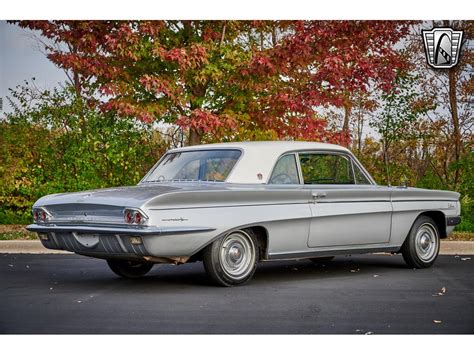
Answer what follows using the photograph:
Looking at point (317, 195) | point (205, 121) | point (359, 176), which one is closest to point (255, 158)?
point (317, 195)

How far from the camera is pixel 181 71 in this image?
15.0 metres

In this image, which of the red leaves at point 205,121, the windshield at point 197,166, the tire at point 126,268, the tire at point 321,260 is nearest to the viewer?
the windshield at point 197,166

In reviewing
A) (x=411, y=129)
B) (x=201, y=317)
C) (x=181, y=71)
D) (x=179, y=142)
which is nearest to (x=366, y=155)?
(x=411, y=129)

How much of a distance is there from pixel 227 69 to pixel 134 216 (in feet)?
23.8

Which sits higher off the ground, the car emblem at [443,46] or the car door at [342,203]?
the car emblem at [443,46]

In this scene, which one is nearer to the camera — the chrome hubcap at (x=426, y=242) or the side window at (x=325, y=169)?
the side window at (x=325, y=169)

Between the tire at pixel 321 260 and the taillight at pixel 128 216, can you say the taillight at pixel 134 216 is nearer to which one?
the taillight at pixel 128 216

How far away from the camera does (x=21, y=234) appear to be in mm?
14922

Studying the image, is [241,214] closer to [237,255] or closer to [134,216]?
[237,255]

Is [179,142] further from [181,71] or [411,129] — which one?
[411,129]

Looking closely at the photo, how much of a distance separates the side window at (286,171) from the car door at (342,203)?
0.09 meters

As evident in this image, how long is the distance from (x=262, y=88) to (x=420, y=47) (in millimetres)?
4967

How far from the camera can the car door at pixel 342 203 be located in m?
9.70

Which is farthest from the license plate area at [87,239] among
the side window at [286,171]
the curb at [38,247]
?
the curb at [38,247]
